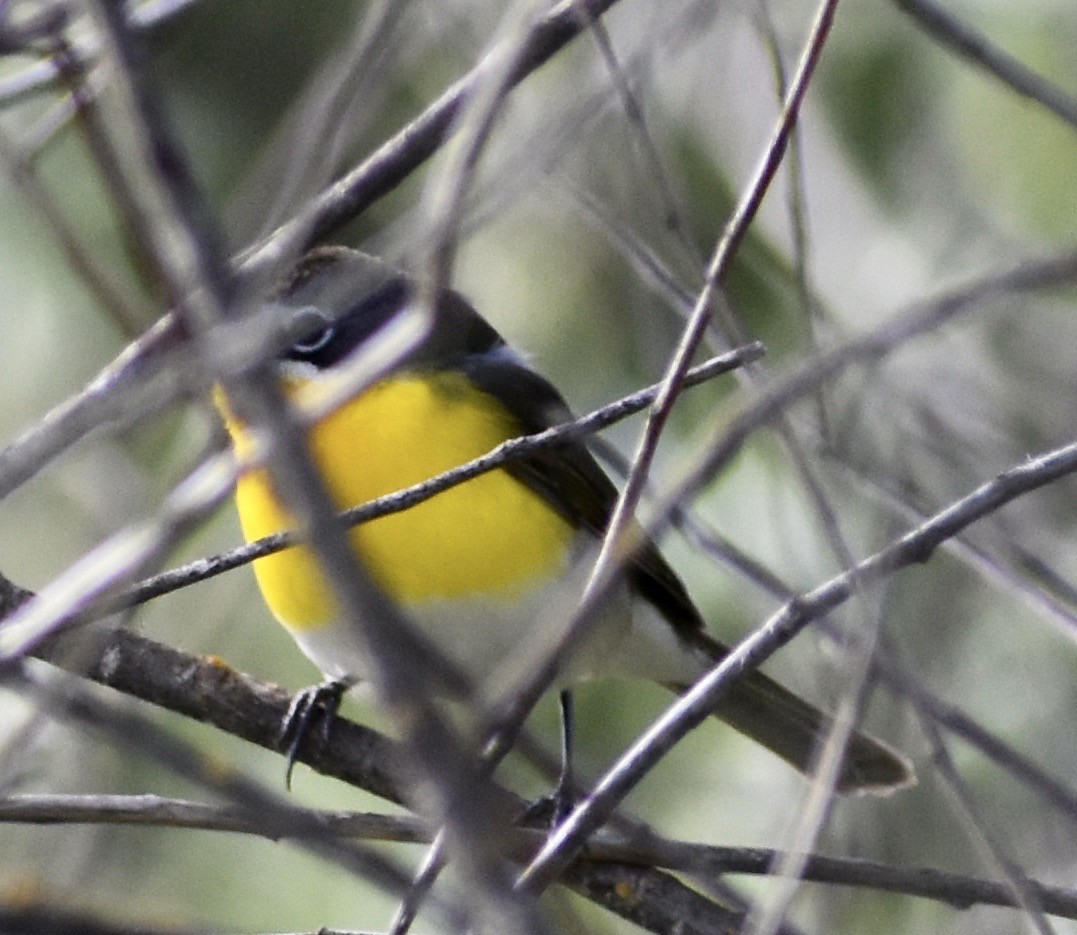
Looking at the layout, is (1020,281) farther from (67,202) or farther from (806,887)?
(67,202)

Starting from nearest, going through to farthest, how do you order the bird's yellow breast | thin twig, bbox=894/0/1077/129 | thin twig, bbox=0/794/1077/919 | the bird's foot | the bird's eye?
thin twig, bbox=0/794/1077/919 < thin twig, bbox=894/0/1077/129 < the bird's foot < the bird's yellow breast < the bird's eye

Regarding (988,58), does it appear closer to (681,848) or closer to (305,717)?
(681,848)

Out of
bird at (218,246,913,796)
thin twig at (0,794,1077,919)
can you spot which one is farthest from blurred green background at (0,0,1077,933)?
thin twig at (0,794,1077,919)

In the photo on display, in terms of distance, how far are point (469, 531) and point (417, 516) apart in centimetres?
13

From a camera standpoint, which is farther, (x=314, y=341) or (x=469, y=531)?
(x=314, y=341)

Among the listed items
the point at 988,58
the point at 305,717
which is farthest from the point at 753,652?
the point at 305,717

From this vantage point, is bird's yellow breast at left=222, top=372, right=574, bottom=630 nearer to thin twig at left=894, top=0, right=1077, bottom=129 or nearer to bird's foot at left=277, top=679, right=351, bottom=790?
bird's foot at left=277, top=679, right=351, bottom=790

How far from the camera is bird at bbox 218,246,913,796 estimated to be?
373 centimetres

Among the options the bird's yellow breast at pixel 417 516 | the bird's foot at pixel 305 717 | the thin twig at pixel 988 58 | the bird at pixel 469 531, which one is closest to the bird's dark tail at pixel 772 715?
the bird at pixel 469 531

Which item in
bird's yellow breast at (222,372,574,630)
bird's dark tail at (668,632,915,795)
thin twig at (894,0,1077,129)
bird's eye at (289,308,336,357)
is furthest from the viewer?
bird's dark tail at (668,632,915,795)

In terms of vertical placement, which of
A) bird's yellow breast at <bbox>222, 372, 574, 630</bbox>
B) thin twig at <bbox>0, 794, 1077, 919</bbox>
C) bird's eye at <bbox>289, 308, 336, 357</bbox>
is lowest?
thin twig at <bbox>0, 794, 1077, 919</bbox>

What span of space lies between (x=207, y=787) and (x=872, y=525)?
3222 mm

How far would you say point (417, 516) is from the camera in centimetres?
373

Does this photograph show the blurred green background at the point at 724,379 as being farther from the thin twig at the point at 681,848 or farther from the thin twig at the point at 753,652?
the thin twig at the point at 753,652
